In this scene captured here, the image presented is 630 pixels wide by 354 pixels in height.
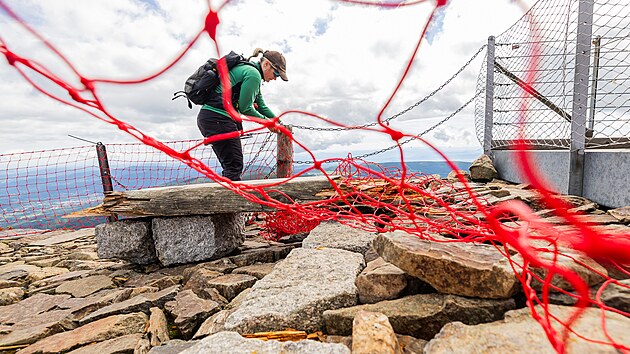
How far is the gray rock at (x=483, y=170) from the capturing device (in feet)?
18.3

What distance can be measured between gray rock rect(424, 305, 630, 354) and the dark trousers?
3287 millimetres

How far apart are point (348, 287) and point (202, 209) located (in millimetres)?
1958

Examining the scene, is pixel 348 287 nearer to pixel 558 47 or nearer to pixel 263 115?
pixel 263 115

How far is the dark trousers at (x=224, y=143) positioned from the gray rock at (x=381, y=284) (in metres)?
2.68

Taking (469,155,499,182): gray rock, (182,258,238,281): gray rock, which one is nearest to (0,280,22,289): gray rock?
(182,258,238,281): gray rock

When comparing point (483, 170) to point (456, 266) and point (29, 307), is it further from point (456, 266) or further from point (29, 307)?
point (29, 307)

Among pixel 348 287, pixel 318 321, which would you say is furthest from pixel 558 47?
pixel 318 321

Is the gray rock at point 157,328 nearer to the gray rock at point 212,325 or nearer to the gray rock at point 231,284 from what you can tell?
the gray rock at point 212,325

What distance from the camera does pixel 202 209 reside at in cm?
333

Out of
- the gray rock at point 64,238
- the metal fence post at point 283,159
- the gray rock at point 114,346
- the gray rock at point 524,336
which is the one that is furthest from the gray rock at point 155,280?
the gray rock at point 64,238

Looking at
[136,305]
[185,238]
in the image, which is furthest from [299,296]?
[185,238]

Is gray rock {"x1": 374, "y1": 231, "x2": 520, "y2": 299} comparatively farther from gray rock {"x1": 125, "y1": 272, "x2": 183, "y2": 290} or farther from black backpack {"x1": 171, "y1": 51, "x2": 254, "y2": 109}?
black backpack {"x1": 171, "y1": 51, "x2": 254, "y2": 109}

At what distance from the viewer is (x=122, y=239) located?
11.5ft

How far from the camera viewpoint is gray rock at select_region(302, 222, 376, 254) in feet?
9.14
